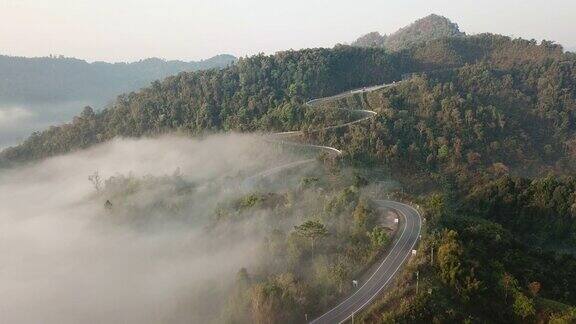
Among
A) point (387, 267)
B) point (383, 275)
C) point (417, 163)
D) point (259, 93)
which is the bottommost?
point (417, 163)

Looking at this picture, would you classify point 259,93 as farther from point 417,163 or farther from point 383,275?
point 383,275

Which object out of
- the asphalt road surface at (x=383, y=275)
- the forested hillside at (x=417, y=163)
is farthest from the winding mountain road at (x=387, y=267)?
the forested hillside at (x=417, y=163)

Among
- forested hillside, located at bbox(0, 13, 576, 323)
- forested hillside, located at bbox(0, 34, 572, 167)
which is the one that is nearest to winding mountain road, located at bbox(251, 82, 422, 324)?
forested hillside, located at bbox(0, 13, 576, 323)

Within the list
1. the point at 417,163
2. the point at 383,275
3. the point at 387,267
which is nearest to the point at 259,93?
the point at 417,163

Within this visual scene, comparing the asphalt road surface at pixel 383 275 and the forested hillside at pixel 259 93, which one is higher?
the forested hillside at pixel 259 93

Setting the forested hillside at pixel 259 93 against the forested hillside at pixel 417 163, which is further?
the forested hillside at pixel 259 93

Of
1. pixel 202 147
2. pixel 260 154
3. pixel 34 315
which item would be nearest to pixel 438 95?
pixel 260 154

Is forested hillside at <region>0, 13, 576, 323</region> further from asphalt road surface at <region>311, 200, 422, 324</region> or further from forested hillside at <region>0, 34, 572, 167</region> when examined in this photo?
asphalt road surface at <region>311, 200, 422, 324</region>

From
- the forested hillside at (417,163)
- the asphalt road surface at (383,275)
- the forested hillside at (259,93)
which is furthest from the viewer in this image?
the forested hillside at (259,93)

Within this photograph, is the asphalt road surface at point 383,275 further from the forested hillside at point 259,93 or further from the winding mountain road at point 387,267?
the forested hillside at point 259,93
